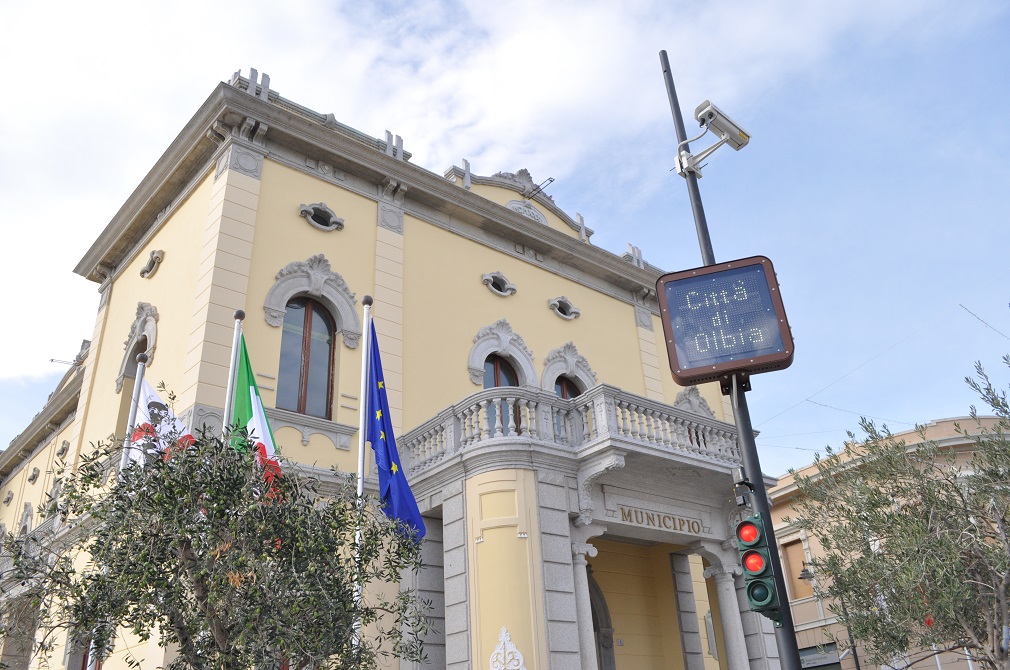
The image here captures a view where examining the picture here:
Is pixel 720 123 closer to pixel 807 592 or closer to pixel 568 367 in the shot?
pixel 568 367

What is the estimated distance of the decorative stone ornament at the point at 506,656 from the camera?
11.1 meters

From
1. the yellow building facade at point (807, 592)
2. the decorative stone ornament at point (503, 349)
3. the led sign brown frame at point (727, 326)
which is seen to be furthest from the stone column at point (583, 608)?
the yellow building facade at point (807, 592)

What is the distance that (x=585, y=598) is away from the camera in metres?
12.2

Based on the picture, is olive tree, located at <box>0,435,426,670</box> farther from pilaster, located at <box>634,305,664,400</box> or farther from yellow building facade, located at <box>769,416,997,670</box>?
yellow building facade, located at <box>769,416,997,670</box>

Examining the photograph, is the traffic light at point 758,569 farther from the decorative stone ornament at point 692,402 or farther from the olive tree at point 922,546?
the decorative stone ornament at point 692,402

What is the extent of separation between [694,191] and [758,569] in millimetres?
4123

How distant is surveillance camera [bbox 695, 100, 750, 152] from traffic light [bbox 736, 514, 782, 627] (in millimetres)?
4398

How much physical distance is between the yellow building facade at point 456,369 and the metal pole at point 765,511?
527 centimetres

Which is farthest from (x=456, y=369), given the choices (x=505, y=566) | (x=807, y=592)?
(x=807, y=592)

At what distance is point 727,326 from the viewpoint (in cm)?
750

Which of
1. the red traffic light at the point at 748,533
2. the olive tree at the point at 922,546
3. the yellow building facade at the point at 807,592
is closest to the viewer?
the red traffic light at the point at 748,533

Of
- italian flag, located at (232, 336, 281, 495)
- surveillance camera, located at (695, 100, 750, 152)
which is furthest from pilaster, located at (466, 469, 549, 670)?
surveillance camera, located at (695, 100, 750, 152)

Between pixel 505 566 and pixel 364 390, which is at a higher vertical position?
pixel 364 390

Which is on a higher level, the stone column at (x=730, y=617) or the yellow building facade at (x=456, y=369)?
the yellow building facade at (x=456, y=369)
